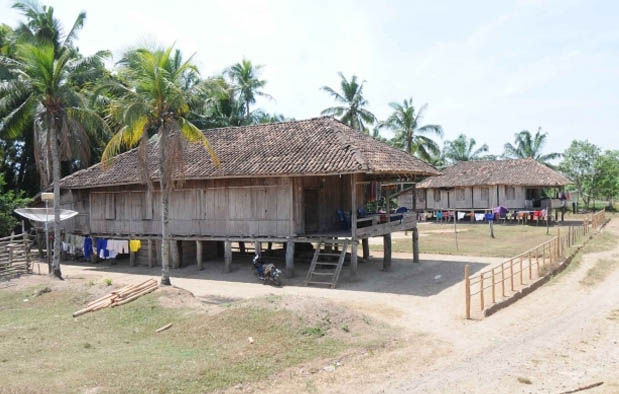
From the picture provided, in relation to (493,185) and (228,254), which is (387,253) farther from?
(493,185)

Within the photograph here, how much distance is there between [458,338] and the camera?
9320 millimetres

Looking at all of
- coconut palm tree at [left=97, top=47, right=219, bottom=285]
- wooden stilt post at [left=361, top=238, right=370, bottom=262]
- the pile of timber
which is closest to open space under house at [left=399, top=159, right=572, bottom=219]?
wooden stilt post at [left=361, top=238, right=370, bottom=262]

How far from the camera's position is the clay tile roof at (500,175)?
33375 millimetres

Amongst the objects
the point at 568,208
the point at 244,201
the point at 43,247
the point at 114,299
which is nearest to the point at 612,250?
the point at 244,201

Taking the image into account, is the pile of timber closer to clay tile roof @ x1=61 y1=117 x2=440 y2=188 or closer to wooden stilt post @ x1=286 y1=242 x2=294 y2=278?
wooden stilt post @ x1=286 y1=242 x2=294 y2=278

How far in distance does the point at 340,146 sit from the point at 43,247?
611 inches

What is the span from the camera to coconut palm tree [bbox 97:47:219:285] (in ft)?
42.7

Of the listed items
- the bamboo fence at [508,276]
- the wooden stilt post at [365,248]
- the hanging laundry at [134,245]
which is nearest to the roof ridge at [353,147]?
the bamboo fence at [508,276]

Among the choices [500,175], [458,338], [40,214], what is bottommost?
[458,338]

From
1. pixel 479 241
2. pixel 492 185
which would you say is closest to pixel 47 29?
pixel 479 241

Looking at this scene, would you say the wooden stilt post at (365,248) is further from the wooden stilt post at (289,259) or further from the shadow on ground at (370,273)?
the wooden stilt post at (289,259)

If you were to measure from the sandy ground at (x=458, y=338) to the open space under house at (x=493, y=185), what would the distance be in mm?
18342

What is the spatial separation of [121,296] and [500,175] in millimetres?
29030

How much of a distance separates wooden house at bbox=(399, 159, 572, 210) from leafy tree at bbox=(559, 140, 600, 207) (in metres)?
12.5
